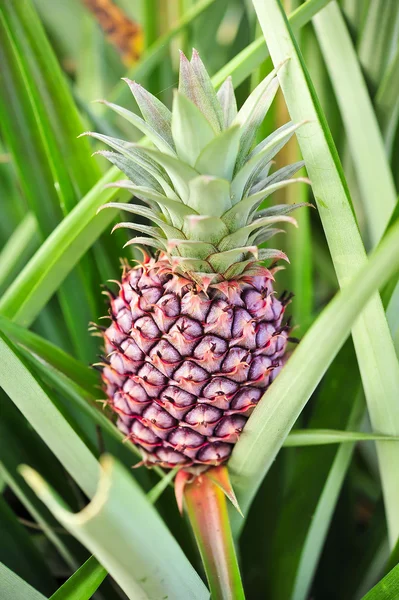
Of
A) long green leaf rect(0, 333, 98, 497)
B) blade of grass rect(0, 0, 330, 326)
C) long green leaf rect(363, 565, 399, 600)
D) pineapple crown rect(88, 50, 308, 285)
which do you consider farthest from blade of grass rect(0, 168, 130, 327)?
long green leaf rect(363, 565, 399, 600)

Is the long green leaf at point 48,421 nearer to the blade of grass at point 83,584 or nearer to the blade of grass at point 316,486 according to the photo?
the blade of grass at point 83,584

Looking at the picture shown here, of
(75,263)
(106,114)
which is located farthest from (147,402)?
(106,114)

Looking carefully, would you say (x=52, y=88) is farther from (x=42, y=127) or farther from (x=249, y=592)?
(x=249, y=592)

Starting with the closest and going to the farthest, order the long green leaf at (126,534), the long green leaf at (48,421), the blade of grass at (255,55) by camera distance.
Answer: the long green leaf at (126,534)
the long green leaf at (48,421)
the blade of grass at (255,55)

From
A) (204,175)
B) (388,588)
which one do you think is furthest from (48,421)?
(388,588)

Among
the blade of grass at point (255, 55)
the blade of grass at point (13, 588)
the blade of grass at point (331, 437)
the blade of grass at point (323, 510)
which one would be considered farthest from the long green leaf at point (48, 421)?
the blade of grass at point (255, 55)
